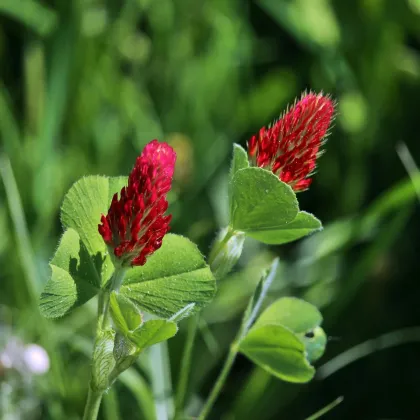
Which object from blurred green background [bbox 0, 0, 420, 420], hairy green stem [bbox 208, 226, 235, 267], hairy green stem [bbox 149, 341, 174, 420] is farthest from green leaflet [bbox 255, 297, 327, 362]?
blurred green background [bbox 0, 0, 420, 420]

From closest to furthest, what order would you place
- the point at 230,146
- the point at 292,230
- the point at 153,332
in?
the point at 153,332
the point at 292,230
the point at 230,146

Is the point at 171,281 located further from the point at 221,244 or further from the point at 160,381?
the point at 160,381

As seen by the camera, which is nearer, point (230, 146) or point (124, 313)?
point (124, 313)

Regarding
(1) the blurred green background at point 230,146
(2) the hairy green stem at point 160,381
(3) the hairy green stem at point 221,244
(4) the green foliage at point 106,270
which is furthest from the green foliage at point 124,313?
(1) the blurred green background at point 230,146

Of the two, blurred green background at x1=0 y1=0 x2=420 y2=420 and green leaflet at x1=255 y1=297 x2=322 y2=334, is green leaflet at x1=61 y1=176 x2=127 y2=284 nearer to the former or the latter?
green leaflet at x1=255 y1=297 x2=322 y2=334

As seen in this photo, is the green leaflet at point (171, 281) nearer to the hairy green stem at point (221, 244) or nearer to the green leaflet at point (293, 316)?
the hairy green stem at point (221, 244)

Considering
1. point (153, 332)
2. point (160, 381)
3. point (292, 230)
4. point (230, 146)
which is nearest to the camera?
point (153, 332)

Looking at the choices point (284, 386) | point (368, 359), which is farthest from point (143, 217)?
point (368, 359)

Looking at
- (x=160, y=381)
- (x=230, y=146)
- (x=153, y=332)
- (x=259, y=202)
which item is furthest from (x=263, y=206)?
(x=230, y=146)
